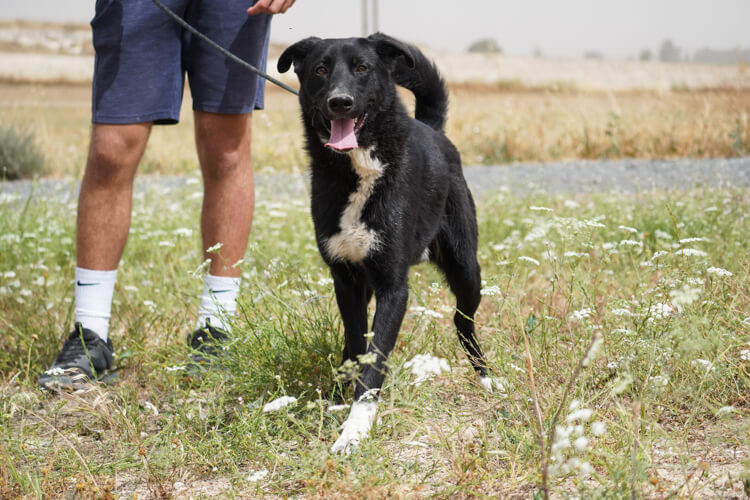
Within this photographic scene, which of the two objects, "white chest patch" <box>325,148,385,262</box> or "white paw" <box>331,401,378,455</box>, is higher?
"white chest patch" <box>325,148,385,262</box>

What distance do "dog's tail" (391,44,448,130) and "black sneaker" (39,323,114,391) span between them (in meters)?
1.50

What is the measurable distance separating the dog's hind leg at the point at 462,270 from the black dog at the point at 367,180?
0.12m

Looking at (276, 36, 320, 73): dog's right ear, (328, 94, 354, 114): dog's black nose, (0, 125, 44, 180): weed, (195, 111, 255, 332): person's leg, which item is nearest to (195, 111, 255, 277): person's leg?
(195, 111, 255, 332): person's leg

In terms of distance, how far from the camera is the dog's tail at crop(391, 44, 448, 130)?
8.43ft

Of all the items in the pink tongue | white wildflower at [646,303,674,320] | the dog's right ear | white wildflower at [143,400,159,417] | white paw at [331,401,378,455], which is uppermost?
the dog's right ear

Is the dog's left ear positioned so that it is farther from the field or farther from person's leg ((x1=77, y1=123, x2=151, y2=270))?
person's leg ((x1=77, y1=123, x2=151, y2=270))

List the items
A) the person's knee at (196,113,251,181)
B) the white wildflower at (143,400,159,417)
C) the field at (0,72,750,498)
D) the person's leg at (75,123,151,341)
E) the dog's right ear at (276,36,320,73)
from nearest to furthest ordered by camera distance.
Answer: the field at (0,72,750,498) < the white wildflower at (143,400,159,417) < the dog's right ear at (276,36,320,73) < the person's leg at (75,123,151,341) < the person's knee at (196,113,251,181)

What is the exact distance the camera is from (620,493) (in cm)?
141

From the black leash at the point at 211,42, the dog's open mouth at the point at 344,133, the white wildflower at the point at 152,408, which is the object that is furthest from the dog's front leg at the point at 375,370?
the black leash at the point at 211,42

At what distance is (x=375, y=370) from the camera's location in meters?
1.99

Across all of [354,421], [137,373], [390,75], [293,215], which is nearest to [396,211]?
[390,75]

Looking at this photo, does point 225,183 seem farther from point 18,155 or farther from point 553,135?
point 553,135

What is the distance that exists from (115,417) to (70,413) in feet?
1.39

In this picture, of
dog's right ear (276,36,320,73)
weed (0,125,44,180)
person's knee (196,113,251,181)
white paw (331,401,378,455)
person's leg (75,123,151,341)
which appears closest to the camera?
white paw (331,401,378,455)
